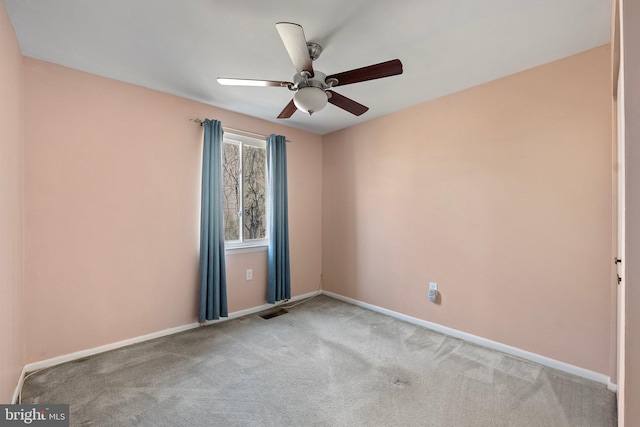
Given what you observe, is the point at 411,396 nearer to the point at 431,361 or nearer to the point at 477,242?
the point at 431,361

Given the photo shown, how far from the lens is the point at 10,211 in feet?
5.91

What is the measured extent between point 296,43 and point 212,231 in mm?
2181

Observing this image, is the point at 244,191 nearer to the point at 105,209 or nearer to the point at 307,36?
the point at 105,209

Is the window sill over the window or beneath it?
beneath

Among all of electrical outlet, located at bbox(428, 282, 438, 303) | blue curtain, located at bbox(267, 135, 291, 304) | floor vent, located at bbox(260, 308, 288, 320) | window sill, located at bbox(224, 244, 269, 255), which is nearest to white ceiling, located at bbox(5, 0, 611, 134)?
blue curtain, located at bbox(267, 135, 291, 304)

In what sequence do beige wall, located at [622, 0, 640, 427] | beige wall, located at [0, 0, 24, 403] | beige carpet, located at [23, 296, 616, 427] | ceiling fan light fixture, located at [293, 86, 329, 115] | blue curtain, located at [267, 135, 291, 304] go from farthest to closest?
blue curtain, located at [267, 135, 291, 304]
ceiling fan light fixture, located at [293, 86, 329, 115]
beige carpet, located at [23, 296, 616, 427]
beige wall, located at [0, 0, 24, 403]
beige wall, located at [622, 0, 640, 427]

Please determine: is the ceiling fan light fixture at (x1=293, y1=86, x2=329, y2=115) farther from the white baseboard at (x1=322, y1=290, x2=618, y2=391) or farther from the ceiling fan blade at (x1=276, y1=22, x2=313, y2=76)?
the white baseboard at (x1=322, y1=290, x2=618, y2=391)

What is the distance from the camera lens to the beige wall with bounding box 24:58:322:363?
2.27 meters

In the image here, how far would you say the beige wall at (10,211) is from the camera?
1.61 metres

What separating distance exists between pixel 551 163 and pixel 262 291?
3315 mm

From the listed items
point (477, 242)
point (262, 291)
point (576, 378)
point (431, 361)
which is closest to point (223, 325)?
point (262, 291)

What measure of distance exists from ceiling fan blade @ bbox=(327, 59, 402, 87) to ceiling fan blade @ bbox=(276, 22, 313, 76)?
0.75ft

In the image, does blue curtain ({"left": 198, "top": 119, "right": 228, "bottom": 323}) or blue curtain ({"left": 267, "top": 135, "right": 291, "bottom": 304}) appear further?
blue curtain ({"left": 267, "top": 135, "right": 291, "bottom": 304})

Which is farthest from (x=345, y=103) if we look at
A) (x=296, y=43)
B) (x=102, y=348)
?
(x=102, y=348)
